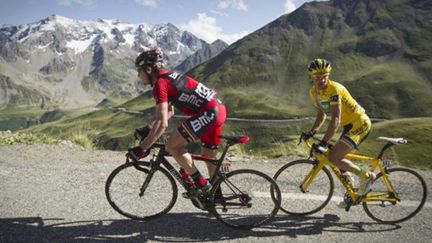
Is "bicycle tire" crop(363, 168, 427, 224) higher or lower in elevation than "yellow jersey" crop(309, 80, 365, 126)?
lower

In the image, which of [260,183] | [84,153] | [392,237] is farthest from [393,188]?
[84,153]

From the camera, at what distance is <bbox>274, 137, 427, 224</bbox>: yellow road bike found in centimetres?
748

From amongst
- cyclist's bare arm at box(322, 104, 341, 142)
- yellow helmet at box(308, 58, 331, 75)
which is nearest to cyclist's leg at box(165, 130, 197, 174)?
cyclist's bare arm at box(322, 104, 341, 142)

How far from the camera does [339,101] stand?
7.26m

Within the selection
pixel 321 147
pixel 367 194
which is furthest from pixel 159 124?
pixel 367 194

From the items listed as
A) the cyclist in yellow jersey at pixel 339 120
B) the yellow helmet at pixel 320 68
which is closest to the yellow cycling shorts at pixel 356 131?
the cyclist in yellow jersey at pixel 339 120

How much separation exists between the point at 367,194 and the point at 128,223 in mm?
4788

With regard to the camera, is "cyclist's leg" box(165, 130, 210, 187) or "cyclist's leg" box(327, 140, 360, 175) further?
"cyclist's leg" box(327, 140, 360, 175)

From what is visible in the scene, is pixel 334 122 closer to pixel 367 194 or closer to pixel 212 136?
pixel 367 194

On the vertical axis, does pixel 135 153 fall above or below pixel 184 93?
below

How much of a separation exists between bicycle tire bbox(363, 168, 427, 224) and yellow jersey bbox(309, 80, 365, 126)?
4.28 feet

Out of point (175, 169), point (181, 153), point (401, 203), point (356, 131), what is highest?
point (181, 153)

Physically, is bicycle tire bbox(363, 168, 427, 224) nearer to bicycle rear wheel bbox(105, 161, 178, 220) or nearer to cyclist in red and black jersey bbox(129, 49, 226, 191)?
cyclist in red and black jersey bbox(129, 49, 226, 191)

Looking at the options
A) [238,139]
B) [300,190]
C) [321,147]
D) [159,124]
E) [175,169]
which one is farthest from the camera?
[300,190]
